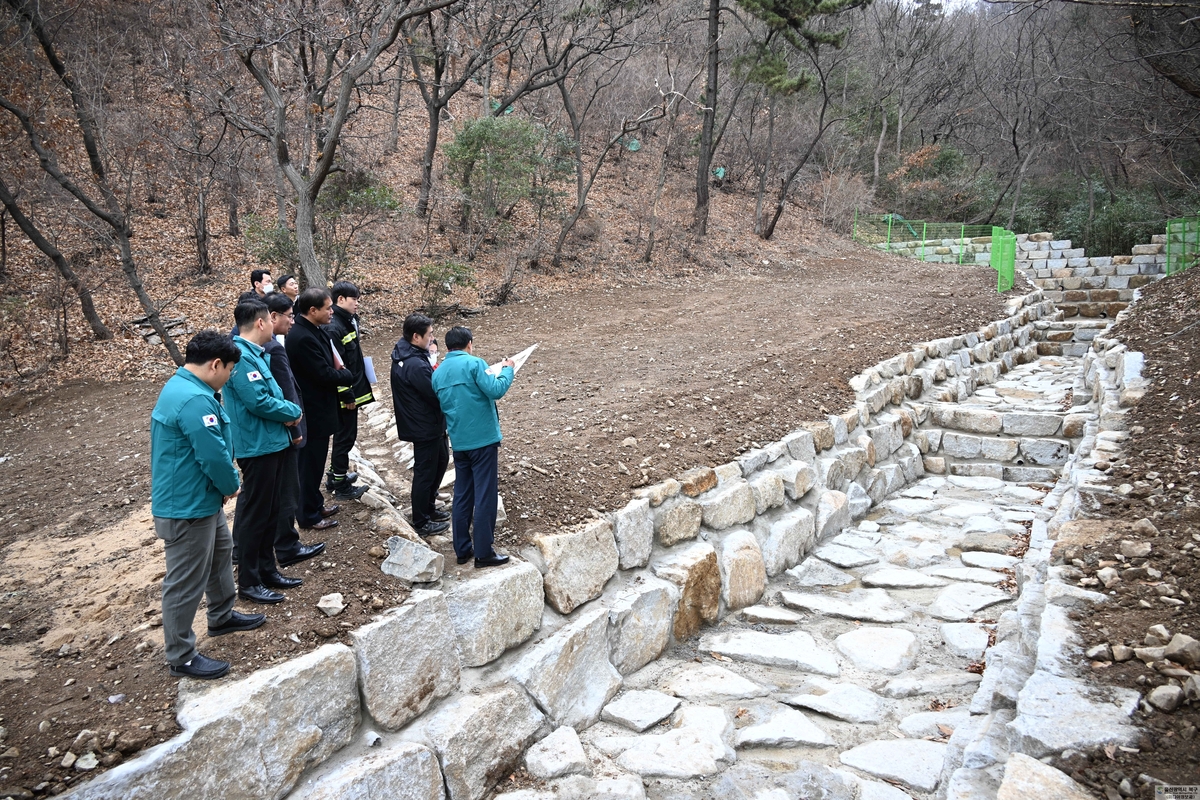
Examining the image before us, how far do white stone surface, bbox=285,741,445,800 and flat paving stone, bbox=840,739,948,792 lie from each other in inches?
81.4

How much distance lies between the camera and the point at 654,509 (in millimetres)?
5383

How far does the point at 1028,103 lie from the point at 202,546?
29.6m

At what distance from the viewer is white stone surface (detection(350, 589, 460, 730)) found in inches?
136

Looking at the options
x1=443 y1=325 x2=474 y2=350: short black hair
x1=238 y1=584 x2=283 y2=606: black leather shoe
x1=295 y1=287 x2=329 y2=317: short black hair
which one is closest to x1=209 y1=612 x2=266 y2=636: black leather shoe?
x1=238 y1=584 x2=283 y2=606: black leather shoe

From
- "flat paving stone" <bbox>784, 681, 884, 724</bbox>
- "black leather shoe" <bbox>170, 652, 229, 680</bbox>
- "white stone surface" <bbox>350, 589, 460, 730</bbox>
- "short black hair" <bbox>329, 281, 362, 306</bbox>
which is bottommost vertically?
"flat paving stone" <bbox>784, 681, 884, 724</bbox>

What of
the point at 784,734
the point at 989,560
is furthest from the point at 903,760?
the point at 989,560

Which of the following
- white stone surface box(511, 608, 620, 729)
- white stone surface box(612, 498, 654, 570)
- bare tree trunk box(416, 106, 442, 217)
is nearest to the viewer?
white stone surface box(511, 608, 620, 729)

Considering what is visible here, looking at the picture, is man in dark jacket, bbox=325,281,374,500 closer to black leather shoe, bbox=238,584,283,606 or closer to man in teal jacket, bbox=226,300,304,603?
man in teal jacket, bbox=226,300,304,603

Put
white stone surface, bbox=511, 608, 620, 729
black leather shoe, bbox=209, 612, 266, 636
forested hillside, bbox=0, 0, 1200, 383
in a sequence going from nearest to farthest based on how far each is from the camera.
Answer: black leather shoe, bbox=209, 612, 266, 636, white stone surface, bbox=511, 608, 620, 729, forested hillside, bbox=0, 0, 1200, 383

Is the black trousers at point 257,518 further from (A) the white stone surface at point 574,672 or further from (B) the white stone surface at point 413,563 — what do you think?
(A) the white stone surface at point 574,672

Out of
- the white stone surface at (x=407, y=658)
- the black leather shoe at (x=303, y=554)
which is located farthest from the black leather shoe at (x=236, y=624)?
the black leather shoe at (x=303, y=554)

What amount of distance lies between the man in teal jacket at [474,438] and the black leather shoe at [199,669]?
57.5 inches

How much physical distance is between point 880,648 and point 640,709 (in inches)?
68.4

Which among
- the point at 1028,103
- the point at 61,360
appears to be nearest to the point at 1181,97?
the point at 1028,103
